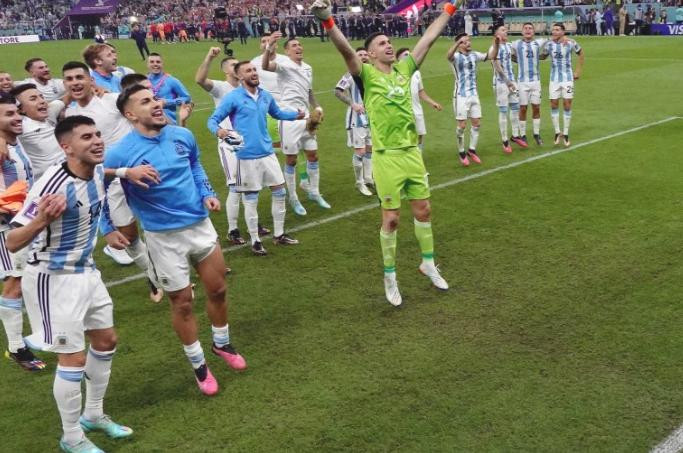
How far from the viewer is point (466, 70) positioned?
13.0 meters

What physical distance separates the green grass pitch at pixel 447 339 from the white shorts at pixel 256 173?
3.08ft

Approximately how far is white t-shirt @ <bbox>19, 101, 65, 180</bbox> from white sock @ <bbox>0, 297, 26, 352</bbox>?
169cm

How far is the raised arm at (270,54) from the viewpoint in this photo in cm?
914

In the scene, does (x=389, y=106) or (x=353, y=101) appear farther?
(x=353, y=101)

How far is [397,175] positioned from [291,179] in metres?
3.88

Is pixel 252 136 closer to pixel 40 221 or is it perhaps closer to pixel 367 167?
pixel 367 167

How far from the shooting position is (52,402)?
573cm

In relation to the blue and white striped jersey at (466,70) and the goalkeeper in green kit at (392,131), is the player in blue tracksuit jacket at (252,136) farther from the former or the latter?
the blue and white striped jersey at (466,70)

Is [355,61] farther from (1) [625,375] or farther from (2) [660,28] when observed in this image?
(2) [660,28]

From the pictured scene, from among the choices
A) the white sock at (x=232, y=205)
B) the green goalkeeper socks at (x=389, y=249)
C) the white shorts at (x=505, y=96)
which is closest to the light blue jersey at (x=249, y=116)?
the white sock at (x=232, y=205)

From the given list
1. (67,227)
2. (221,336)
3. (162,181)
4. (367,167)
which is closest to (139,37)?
(367,167)

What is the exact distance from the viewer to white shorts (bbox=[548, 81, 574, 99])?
13.6 meters

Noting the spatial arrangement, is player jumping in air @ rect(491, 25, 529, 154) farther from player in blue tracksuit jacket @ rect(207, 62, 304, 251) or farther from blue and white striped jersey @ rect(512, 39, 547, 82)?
player in blue tracksuit jacket @ rect(207, 62, 304, 251)

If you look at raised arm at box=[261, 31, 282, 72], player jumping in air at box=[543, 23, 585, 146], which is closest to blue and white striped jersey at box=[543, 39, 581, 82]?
player jumping in air at box=[543, 23, 585, 146]
